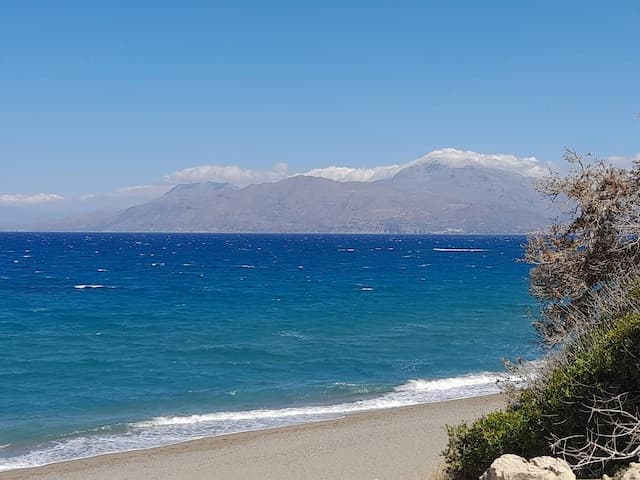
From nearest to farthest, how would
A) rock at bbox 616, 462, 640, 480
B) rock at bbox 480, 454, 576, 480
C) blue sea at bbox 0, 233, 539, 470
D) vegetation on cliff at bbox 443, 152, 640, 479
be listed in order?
1. rock at bbox 616, 462, 640, 480
2. rock at bbox 480, 454, 576, 480
3. vegetation on cliff at bbox 443, 152, 640, 479
4. blue sea at bbox 0, 233, 539, 470

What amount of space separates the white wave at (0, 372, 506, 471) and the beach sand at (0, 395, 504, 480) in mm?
793

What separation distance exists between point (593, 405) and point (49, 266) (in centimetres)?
9693

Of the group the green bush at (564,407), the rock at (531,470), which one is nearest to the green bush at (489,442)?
the green bush at (564,407)

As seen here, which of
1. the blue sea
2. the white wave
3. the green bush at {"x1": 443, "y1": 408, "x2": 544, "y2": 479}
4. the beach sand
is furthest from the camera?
the blue sea

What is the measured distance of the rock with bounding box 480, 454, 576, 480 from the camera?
24.5 feet

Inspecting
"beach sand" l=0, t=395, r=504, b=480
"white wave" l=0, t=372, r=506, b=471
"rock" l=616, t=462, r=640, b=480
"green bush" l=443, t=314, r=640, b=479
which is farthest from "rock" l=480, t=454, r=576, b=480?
"white wave" l=0, t=372, r=506, b=471

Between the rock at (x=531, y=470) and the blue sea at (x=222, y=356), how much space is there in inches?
318

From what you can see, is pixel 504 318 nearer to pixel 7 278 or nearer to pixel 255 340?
pixel 255 340

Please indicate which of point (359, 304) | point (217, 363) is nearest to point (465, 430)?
point (217, 363)

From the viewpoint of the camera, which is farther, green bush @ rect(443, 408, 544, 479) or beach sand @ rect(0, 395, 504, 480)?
beach sand @ rect(0, 395, 504, 480)

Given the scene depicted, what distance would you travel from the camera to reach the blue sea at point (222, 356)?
22094 millimetres

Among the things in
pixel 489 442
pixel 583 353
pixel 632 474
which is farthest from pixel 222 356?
pixel 632 474

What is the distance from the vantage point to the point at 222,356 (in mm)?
31781

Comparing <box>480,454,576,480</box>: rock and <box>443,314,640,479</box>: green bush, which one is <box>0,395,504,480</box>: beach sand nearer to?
<box>443,314,640,479</box>: green bush
